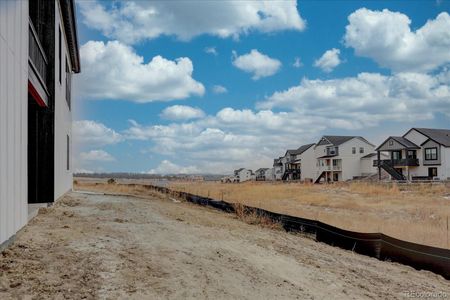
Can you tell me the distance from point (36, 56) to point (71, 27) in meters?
9.12

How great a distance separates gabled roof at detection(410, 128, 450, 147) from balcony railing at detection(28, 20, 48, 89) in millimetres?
52888

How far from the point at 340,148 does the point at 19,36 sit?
6633 cm

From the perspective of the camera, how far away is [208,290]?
235 inches

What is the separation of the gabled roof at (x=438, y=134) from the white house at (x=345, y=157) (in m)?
13.3

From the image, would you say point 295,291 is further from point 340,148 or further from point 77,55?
point 340,148

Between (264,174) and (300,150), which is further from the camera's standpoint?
(264,174)

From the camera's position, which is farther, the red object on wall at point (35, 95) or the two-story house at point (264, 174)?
the two-story house at point (264, 174)

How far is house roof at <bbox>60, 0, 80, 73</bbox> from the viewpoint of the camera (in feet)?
58.6

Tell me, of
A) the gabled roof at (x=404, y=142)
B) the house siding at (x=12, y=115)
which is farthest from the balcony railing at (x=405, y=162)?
the house siding at (x=12, y=115)

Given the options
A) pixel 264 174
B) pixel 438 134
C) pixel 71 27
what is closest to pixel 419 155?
pixel 438 134

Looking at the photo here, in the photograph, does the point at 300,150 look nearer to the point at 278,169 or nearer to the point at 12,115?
the point at 278,169

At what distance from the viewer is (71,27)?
1992 cm

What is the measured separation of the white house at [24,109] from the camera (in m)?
7.11

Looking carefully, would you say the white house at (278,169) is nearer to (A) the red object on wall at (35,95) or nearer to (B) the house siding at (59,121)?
(B) the house siding at (59,121)
